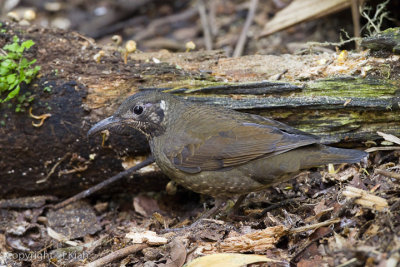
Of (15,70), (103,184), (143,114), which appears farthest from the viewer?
(103,184)

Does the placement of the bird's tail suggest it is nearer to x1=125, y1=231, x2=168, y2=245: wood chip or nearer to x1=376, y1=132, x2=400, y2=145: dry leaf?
x1=376, y1=132, x2=400, y2=145: dry leaf

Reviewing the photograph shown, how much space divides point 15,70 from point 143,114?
4.50ft

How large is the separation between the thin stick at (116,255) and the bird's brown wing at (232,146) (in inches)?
32.9

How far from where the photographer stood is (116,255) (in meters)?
3.99

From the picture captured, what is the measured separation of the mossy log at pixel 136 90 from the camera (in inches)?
182

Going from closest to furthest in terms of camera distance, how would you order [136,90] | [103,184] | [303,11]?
[136,90]
[103,184]
[303,11]

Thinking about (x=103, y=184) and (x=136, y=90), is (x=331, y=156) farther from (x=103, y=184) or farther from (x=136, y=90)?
(x=103, y=184)

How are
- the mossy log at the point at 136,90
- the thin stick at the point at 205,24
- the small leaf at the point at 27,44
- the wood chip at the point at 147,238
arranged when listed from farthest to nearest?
the thin stick at the point at 205,24 → the small leaf at the point at 27,44 → the mossy log at the point at 136,90 → the wood chip at the point at 147,238

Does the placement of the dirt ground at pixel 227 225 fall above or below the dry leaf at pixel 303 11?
below

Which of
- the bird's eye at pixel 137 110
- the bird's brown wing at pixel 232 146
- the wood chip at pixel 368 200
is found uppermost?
the bird's eye at pixel 137 110

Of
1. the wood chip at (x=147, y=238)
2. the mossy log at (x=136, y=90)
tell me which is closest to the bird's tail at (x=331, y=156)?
the mossy log at (x=136, y=90)

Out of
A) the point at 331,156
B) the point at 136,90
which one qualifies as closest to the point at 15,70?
the point at 136,90

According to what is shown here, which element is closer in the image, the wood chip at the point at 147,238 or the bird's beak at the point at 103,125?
the wood chip at the point at 147,238

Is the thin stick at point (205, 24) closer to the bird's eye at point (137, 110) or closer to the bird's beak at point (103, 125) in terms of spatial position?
the bird's eye at point (137, 110)
